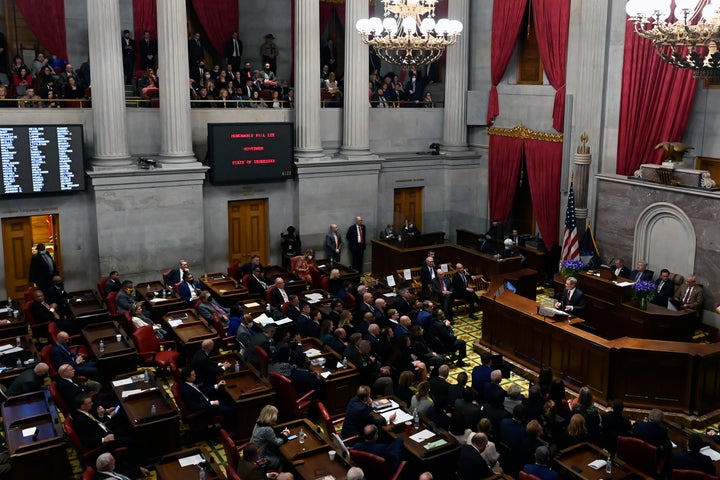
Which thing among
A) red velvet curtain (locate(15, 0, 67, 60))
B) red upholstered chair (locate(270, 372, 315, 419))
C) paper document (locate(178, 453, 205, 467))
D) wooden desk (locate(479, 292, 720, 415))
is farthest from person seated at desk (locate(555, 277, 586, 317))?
red velvet curtain (locate(15, 0, 67, 60))

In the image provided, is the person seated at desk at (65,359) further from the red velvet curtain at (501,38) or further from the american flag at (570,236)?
the red velvet curtain at (501,38)

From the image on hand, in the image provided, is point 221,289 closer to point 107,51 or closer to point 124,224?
point 124,224

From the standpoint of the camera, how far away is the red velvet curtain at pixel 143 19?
1658cm

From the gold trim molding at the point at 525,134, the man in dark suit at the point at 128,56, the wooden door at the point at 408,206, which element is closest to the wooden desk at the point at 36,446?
the man in dark suit at the point at 128,56

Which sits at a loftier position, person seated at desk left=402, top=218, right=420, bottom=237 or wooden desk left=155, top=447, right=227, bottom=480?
person seated at desk left=402, top=218, right=420, bottom=237

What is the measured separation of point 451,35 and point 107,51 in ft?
22.5

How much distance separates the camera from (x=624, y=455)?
24.3 feet

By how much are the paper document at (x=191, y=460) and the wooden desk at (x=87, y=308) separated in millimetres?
5147

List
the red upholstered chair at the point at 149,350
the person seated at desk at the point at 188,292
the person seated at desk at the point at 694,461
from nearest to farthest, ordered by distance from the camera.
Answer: the person seated at desk at the point at 694,461 < the red upholstered chair at the point at 149,350 < the person seated at desk at the point at 188,292

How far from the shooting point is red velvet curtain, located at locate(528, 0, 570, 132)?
15135 mm

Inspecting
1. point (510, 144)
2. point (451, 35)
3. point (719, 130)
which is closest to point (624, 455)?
point (451, 35)

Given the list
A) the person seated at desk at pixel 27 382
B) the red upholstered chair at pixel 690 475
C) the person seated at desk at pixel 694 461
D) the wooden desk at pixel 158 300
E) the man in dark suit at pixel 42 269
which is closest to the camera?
the red upholstered chair at pixel 690 475

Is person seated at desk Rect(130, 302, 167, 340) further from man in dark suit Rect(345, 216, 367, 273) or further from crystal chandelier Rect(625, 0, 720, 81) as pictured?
crystal chandelier Rect(625, 0, 720, 81)

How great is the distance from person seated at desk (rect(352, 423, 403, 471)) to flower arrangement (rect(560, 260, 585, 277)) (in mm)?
7175
